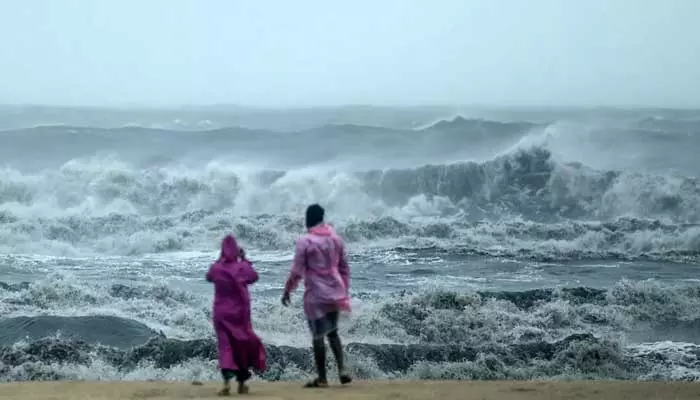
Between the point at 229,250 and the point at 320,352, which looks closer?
the point at 229,250

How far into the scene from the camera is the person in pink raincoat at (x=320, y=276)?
5.91 metres

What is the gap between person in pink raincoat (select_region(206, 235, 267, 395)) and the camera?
5840 millimetres

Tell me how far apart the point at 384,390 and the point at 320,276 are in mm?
793

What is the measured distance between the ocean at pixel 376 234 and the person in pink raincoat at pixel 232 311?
2.06 metres

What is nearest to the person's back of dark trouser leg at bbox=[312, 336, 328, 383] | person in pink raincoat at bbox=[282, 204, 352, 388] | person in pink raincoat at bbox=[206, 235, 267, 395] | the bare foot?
person in pink raincoat at bbox=[282, 204, 352, 388]

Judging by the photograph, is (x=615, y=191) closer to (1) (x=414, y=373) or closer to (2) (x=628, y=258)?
(2) (x=628, y=258)

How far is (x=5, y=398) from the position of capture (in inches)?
233

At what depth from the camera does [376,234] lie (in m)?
12.2

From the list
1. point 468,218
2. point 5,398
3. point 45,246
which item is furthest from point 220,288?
point 468,218

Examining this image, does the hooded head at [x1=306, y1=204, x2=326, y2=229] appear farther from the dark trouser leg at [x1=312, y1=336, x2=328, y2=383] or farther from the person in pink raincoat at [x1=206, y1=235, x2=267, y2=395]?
the dark trouser leg at [x1=312, y1=336, x2=328, y2=383]

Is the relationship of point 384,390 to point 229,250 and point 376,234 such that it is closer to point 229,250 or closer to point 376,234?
point 229,250

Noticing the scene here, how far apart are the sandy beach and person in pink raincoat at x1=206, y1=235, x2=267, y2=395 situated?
0.78ft

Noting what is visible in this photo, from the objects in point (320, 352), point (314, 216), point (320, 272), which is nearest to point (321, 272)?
point (320, 272)

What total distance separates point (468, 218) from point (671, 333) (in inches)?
159
